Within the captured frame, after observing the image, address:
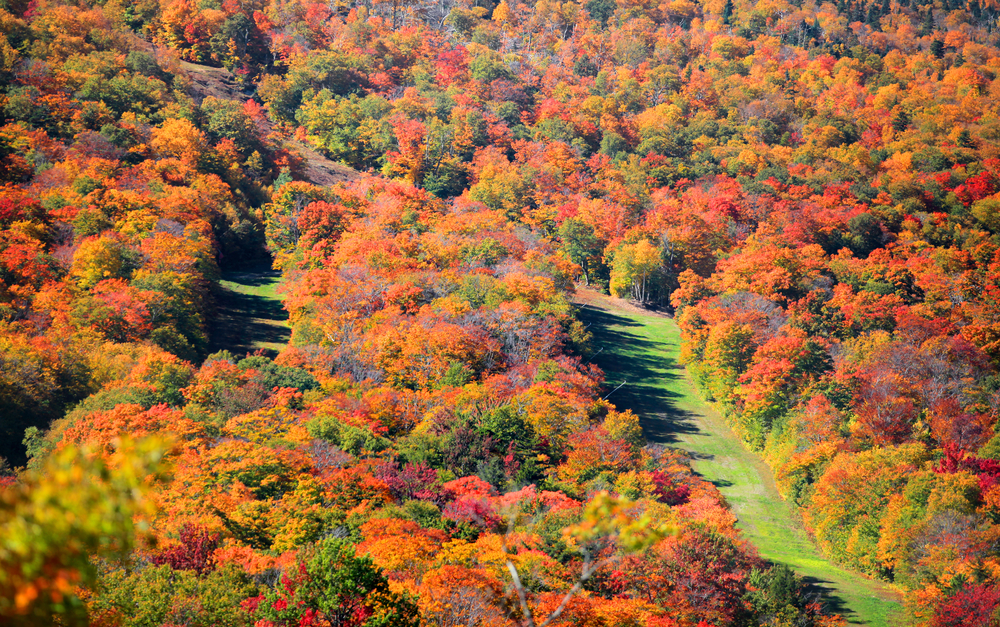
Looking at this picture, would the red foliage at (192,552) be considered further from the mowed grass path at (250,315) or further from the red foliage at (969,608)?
the red foliage at (969,608)

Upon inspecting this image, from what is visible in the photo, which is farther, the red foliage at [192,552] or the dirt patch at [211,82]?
the dirt patch at [211,82]

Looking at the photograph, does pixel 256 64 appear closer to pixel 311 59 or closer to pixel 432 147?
pixel 311 59

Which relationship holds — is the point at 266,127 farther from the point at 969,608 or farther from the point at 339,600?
the point at 969,608

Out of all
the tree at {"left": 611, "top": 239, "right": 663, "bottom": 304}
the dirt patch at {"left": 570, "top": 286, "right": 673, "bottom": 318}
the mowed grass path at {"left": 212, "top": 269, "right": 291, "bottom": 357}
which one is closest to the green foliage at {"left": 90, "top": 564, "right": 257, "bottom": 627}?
the mowed grass path at {"left": 212, "top": 269, "right": 291, "bottom": 357}

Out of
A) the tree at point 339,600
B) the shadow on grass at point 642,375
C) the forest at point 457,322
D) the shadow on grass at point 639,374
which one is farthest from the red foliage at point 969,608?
the tree at point 339,600

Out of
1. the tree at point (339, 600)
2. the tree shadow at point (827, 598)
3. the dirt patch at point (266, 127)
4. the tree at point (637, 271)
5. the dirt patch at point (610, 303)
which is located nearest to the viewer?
the tree at point (339, 600)

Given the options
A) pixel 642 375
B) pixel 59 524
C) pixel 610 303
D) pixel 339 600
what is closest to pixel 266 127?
pixel 610 303

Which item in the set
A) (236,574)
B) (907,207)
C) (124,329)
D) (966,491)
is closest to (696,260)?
(907,207)

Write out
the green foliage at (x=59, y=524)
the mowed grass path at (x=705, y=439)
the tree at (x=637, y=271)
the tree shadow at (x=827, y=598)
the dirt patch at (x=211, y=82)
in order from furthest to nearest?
the dirt patch at (x=211, y=82), the tree at (x=637, y=271), the mowed grass path at (x=705, y=439), the tree shadow at (x=827, y=598), the green foliage at (x=59, y=524)
